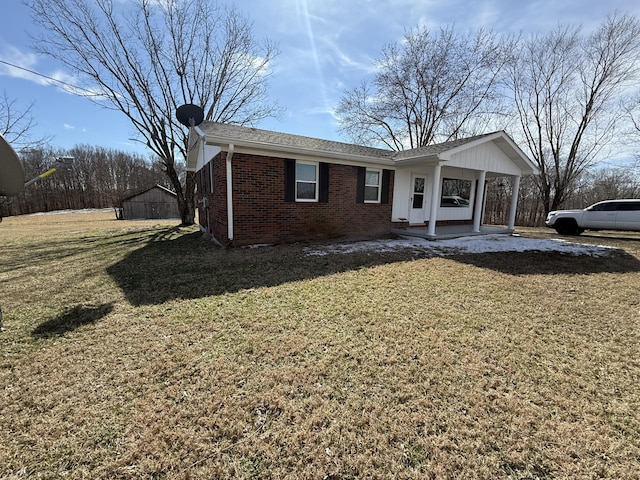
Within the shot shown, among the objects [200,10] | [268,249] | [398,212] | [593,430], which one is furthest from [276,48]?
[593,430]

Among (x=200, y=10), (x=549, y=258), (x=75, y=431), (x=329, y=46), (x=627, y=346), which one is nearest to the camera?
(x=75, y=431)

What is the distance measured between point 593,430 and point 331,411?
1.74 metres

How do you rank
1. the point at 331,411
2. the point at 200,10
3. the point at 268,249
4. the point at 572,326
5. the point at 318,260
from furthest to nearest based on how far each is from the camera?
the point at 200,10, the point at 268,249, the point at 318,260, the point at 572,326, the point at 331,411

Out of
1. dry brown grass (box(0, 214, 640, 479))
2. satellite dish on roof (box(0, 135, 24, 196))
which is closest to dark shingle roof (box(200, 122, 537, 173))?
satellite dish on roof (box(0, 135, 24, 196))

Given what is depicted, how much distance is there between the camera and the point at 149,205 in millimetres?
29672

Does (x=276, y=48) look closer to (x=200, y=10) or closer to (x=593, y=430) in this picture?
(x=200, y=10)

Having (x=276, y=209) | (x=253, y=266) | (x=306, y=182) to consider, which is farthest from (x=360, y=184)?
(x=253, y=266)

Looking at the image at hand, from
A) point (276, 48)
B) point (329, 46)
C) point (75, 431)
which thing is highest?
point (276, 48)

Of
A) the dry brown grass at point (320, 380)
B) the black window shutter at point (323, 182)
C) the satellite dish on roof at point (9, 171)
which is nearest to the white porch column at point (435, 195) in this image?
the black window shutter at point (323, 182)

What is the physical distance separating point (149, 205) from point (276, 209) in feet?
91.9

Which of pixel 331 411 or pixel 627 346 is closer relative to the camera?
pixel 331 411

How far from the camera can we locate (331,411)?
195 centimetres

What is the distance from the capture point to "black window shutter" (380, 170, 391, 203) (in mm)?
9773

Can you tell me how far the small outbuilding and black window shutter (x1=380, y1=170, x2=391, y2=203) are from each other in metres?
25.2
